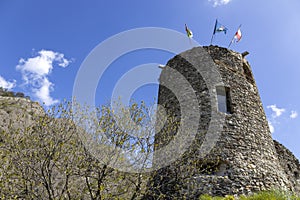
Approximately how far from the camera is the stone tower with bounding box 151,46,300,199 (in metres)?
7.51

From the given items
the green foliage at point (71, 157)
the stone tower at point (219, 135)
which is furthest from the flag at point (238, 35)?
the green foliage at point (71, 157)

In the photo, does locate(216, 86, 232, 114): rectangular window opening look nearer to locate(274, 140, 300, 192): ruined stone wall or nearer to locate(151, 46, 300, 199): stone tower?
locate(151, 46, 300, 199): stone tower

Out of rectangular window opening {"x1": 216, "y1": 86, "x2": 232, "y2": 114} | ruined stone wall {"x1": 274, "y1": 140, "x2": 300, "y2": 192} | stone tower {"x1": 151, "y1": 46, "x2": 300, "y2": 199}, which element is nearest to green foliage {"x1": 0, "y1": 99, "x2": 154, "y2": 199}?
stone tower {"x1": 151, "y1": 46, "x2": 300, "y2": 199}

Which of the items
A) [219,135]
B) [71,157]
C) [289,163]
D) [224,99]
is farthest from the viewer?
[289,163]

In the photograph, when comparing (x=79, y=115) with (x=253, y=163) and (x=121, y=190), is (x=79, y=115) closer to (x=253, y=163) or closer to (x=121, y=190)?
(x=121, y=190)

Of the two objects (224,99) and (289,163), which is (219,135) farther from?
(289,163)

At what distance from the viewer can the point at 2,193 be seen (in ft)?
18.9

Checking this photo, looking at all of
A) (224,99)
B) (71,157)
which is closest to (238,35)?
(224,99)

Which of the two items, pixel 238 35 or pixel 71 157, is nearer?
pixel 71 157

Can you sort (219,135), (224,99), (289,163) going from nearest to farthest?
(219,135), (224,99), (289,163)

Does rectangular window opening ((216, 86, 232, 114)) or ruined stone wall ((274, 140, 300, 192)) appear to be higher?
rectangular window opening ((216, 86, 232, 114))

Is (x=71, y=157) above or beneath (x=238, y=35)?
beneath

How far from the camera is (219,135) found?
328 inches

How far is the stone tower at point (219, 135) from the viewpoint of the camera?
7508mm
